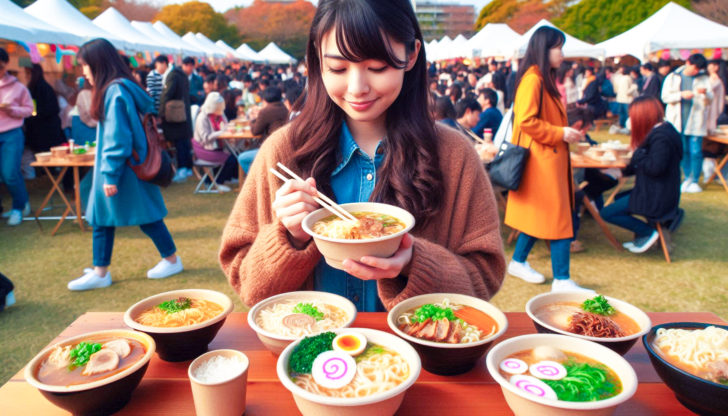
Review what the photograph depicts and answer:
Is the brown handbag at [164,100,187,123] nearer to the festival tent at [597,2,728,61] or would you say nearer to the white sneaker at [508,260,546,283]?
the white sneaker at [508,260,546,283]

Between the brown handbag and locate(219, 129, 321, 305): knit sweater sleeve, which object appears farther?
the brown handbag

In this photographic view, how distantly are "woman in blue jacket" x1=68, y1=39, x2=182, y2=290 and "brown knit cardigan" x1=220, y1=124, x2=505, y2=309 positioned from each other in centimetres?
295

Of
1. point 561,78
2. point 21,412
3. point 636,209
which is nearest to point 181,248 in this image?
point 21,412

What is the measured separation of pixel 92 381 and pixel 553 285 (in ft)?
14.1

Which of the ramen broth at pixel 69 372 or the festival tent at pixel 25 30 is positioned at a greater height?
the festival tent at pixel 25 30

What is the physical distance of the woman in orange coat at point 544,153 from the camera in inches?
159

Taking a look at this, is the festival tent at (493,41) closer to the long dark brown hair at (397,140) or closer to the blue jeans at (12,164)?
the blue jeans at (12,164)

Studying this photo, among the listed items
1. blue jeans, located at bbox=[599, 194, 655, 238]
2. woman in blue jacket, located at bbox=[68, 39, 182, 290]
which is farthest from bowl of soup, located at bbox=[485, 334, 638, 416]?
blue jeans, located at bbox=[599, 194, 655, 238]

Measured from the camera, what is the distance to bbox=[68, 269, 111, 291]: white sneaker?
470cm

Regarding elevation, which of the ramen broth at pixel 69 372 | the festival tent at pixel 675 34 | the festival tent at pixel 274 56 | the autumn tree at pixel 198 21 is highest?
the autumn tree at pixel 198 21

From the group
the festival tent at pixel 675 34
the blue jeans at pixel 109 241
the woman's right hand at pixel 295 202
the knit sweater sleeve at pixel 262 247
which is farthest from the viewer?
the festival tent at pixel 675 34

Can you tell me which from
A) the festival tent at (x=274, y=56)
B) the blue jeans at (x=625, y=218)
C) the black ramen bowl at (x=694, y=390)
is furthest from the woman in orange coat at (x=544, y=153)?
the festival tent at (x=274, y=56)

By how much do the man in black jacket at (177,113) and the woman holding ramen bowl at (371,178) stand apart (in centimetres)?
776

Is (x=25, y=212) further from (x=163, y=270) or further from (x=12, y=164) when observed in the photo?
(x=163, y=270)
